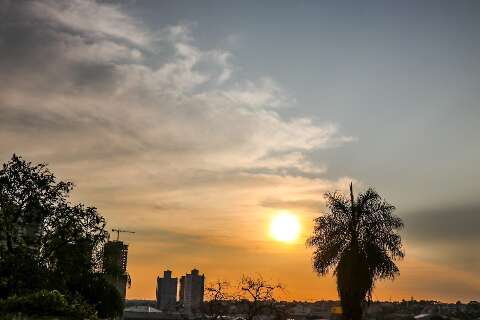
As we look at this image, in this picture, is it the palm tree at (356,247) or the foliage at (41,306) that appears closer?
the foliage at (41,306)

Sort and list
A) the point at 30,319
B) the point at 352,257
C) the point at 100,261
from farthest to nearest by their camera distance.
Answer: the point at 100,261 < the point at 352,257 < the point at 30,319

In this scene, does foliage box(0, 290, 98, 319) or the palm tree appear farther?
the palm tree

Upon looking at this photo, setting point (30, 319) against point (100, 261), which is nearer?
point (30, 319)

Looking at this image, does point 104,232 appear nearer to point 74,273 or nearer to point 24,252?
point 74,273

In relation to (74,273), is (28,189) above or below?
above

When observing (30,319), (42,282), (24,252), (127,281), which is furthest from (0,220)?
(30,319)

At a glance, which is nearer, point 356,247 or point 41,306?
point 41,306

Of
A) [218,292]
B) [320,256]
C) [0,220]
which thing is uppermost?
[0,220]

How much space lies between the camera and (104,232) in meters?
38.4

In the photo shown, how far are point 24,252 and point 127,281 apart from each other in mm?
15053

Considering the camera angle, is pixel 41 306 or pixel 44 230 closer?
pixel 41 306

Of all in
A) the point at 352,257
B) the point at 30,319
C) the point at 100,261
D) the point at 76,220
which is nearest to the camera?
the point at 30,319

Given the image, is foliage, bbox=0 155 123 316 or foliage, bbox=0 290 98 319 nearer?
foliage, bbox=0 290 98 319

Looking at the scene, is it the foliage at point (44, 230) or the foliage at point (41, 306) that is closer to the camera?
the foliage at point (41, 306)
